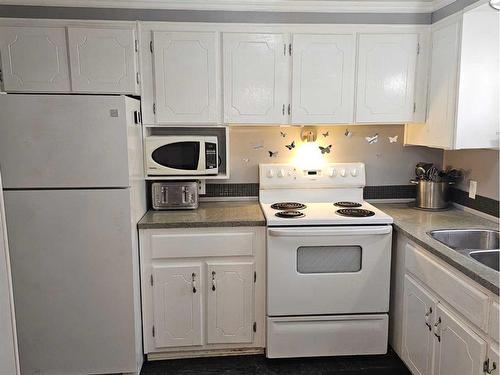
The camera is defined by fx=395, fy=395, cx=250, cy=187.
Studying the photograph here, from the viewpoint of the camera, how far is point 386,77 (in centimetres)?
251

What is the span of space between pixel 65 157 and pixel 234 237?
1013mm

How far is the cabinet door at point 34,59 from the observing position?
228cm

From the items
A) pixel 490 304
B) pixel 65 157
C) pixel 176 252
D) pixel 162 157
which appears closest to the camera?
pixel 490 304

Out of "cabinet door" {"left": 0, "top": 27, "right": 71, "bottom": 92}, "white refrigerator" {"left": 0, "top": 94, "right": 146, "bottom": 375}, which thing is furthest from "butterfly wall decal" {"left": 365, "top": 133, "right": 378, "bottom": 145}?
"cabinet door" {"left": 0, "top": 27, "right": 71, "bottom": 92}

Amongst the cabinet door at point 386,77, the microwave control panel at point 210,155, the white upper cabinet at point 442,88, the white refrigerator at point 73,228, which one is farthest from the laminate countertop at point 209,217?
the white upper cabinet at point 442,88

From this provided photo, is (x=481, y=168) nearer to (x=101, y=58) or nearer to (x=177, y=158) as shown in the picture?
(x=177, y=158)

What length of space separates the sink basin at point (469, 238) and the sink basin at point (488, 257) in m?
0.22

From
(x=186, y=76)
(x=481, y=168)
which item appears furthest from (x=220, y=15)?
(x=481, y=168)

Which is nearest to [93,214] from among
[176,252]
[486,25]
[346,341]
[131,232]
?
[131,232]

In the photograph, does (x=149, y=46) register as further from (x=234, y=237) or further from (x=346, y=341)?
(x=346, y=341)

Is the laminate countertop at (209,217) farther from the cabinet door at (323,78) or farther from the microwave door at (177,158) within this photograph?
the cabinet door at (323,78)

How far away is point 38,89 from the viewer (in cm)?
233

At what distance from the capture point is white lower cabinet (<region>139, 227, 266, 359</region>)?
232cm

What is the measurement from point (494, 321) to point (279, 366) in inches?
53.0
